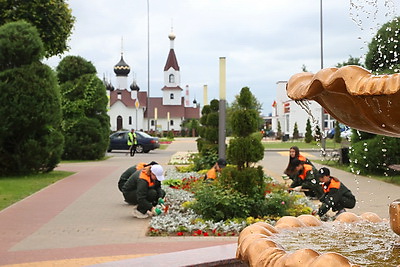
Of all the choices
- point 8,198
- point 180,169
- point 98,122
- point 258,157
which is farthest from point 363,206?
point 98,122

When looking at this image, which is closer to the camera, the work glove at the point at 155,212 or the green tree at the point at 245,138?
the work glove at the point at 155,212

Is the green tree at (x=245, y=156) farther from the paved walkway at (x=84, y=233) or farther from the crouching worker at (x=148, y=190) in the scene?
the paved walkway at (x=84, y=233)

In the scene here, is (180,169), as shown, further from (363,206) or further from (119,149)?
(119,149)

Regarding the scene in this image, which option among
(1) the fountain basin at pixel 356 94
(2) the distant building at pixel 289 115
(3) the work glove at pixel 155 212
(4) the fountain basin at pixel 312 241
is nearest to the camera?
(1) the fountain basin at pixel 356 94

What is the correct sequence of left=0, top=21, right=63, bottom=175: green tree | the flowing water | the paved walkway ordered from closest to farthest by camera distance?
the flowing water, the paved walkway, left=0, top=21, right=63, bottom=175: green tree

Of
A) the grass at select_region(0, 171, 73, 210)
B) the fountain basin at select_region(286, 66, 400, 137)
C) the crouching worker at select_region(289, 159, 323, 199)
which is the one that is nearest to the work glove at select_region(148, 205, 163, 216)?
the grass at select_region(0, 171, 73, 210)

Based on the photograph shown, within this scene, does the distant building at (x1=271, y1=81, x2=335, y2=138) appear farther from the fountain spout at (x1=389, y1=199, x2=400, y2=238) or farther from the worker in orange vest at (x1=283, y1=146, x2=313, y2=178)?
the fountain spout at (x1=389, y1=199, x2=400, y2=238)

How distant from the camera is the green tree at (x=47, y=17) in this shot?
1850 centimetres

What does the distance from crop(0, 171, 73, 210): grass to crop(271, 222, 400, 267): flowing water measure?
7586 mm

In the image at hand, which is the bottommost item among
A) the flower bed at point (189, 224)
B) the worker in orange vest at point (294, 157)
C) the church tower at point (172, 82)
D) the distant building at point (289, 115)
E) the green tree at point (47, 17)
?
the flower bed at point (189, 224)

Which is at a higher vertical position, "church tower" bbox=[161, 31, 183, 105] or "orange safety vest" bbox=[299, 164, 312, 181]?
"church tower" bbox=[161, 31, 183, 105]

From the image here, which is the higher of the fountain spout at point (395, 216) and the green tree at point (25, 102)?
the green tree at point (25, 102)

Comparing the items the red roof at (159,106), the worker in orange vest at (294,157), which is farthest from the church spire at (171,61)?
the worker in orange vest at (294,157)

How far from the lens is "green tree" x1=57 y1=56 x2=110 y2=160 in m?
23.8
